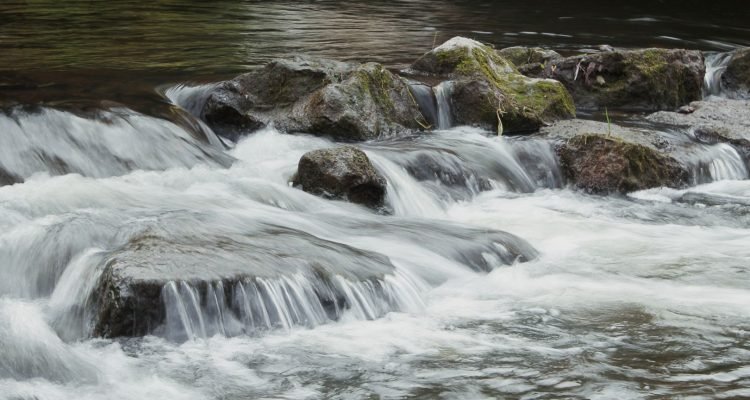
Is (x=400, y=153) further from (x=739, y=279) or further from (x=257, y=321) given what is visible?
(x=257, y=321)

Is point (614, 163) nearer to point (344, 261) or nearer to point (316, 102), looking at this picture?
point (316, 102)

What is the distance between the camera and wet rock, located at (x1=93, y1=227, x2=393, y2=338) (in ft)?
15.4

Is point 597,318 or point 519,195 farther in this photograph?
point 519,195

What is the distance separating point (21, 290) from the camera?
17.2ft

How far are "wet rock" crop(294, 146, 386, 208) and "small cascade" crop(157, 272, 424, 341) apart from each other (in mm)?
1785

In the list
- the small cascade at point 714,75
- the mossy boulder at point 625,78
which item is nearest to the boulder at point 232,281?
the mossy boulder at point 625,78

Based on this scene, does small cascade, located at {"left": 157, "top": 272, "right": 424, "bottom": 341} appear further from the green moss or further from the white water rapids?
the green moss

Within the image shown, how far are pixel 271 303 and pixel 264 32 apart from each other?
1069 cm

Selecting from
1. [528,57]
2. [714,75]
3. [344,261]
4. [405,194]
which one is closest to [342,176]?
[405,194]

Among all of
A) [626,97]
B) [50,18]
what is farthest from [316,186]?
[50,18]

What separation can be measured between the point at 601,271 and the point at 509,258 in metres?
0.56

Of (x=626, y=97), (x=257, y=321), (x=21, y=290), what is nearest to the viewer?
(x=257, y=321)

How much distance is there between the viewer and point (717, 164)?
9203 millimetres

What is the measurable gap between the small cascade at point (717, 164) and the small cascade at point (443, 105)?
2226mm
